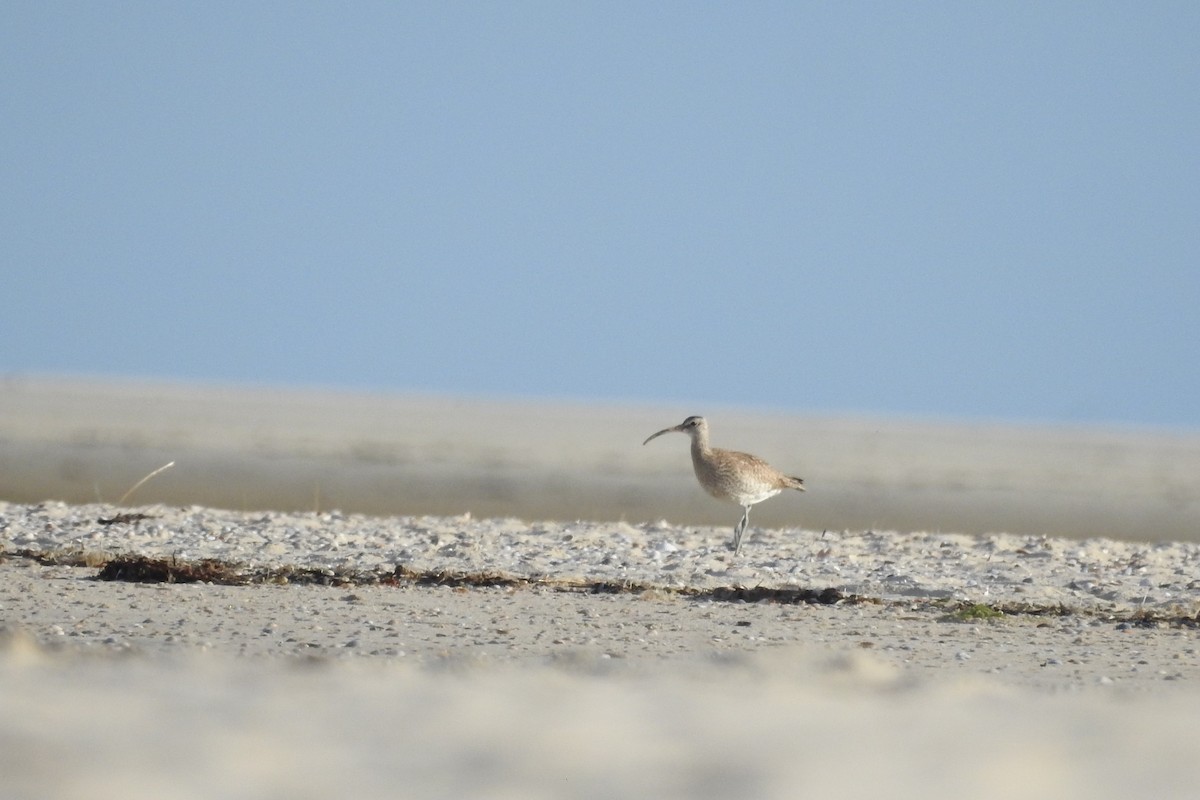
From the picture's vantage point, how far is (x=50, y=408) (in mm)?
55844

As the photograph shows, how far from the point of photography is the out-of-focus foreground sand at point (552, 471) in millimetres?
23031

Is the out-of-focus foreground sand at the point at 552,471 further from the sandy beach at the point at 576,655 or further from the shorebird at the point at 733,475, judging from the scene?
the shorebird at the point at 733,475

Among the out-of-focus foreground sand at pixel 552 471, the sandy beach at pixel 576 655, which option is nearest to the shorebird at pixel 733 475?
the sandy beach at pixel 576 655

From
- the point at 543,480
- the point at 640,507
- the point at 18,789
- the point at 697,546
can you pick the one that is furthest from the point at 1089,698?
the point at 543,480

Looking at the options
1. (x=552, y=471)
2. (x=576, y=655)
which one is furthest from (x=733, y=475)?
(x=552, y=471)

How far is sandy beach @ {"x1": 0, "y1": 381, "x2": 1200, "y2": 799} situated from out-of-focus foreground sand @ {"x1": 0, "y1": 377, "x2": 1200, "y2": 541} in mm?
464

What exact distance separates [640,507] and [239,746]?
18.7 m

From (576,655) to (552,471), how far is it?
23.8 m

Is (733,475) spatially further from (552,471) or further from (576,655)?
(552,471)

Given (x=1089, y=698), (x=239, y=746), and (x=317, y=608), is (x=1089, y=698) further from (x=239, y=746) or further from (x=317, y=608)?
(x=317, y=608)

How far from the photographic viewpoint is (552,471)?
32469 millimetres

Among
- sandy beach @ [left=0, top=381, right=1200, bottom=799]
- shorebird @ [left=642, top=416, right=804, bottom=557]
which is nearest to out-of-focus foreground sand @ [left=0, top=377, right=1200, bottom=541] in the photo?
sandy beach @ [left=0, top=381, right=1200, bottom=799]

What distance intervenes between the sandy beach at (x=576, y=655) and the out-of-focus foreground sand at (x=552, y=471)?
464 mm

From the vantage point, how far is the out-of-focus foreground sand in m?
23.0
